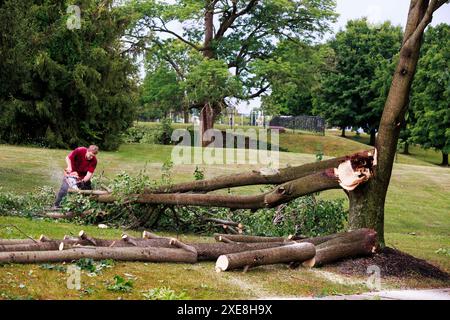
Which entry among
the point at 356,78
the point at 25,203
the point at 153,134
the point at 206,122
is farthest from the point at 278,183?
the point at 356,78

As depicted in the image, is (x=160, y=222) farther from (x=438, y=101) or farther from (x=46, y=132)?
(x=438, y=101)

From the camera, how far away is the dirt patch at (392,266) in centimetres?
1115

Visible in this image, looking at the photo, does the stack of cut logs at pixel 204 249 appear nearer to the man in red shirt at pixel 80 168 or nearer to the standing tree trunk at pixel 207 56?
the man in red shirt at pixel 80 168

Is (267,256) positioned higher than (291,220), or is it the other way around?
(267,256)

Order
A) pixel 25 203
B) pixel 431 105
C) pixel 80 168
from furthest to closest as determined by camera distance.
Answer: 1. pixel 431 105
2. pixel 25 203
3. pixel 80 168

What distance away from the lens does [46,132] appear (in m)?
33.6

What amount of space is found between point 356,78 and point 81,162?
180ft

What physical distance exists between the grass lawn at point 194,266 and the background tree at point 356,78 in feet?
122

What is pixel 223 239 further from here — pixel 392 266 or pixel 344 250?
pixel 392 266

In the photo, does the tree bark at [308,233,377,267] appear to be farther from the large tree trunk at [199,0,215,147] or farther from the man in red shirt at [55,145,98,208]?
the large tree trunk at [199,0,215,147]

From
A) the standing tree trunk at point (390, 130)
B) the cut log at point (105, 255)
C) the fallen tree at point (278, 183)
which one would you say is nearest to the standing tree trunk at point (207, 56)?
the fallen tree at point (278, 183)

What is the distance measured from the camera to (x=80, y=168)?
15.6 m

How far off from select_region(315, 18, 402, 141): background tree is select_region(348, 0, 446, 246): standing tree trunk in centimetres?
5290
